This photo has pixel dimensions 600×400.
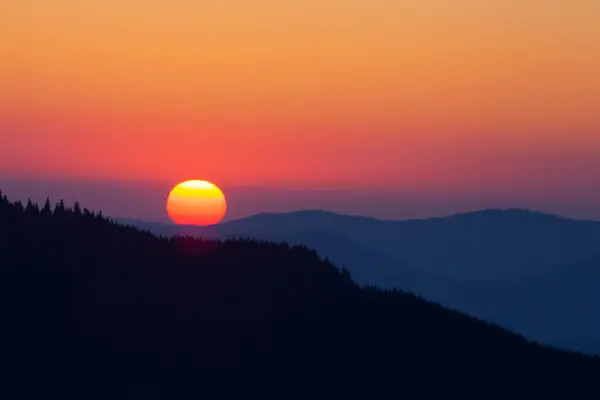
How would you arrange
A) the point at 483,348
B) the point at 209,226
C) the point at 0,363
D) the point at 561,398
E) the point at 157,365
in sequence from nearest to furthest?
the point at 0,363 < the point at 157,365 < the point at 561,398 < the point at 483,348 < the point at 209,226

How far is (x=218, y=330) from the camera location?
4759cm

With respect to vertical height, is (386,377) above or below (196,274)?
below

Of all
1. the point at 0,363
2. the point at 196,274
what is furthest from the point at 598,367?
the point at 0,363

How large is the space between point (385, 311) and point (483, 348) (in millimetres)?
4853

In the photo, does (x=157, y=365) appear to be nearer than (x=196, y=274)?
Yes

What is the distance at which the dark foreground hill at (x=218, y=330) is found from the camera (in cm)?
4284

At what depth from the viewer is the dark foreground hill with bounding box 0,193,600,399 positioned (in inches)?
1687

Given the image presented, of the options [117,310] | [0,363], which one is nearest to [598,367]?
[117,310]

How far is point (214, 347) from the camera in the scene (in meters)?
46.1

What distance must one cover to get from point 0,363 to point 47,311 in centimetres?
560

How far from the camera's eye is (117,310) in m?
47.6

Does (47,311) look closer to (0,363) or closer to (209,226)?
(0,363)

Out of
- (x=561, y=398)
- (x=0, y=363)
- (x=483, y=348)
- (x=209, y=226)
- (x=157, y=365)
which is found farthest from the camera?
(x=209, y=226)

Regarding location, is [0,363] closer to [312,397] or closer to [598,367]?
[312,397]
